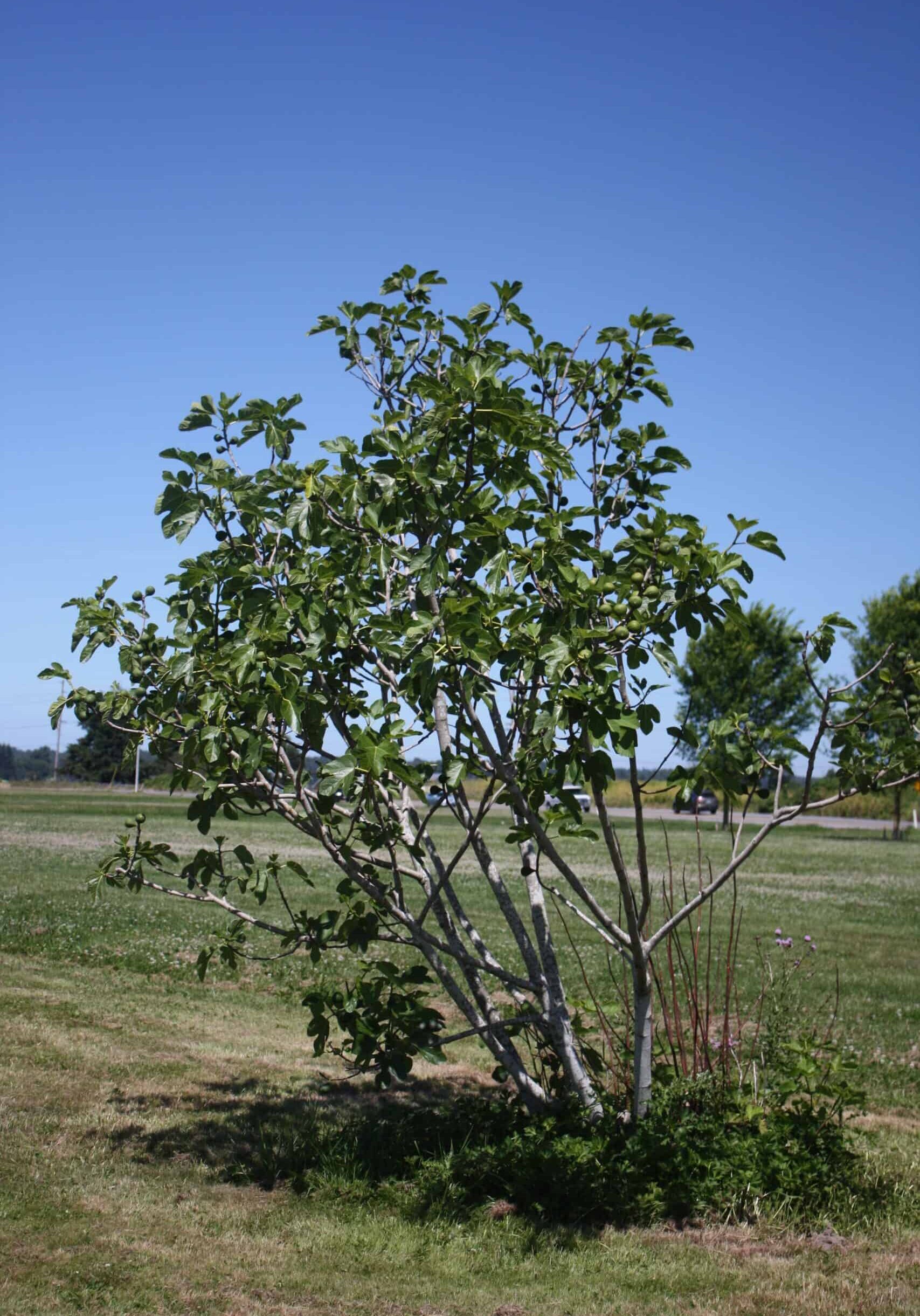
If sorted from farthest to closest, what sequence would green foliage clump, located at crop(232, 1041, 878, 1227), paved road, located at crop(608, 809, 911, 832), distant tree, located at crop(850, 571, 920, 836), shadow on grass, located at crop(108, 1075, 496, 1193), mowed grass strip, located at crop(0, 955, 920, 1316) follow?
paved road, located at crop(608, 809, 911, 832), distant tree, located at crop(850, 571, 920, 836), shadow on grass, located at crop(108, 1075, 496, 1193), green foliage clump, located at crop(232, 1041, 878, 1227), mowed grass strip, located at crop(0, 955, 920, 1316)

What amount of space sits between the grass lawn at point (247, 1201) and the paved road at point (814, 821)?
116ft

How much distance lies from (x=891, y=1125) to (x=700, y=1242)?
2315 mm

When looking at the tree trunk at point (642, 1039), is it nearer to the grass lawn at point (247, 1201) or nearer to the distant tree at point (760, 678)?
the grass lawn at point (247, 1201)

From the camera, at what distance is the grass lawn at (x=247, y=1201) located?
4.04m

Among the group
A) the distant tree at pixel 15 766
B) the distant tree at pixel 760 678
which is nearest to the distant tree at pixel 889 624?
the distant tree at pixel 760 678

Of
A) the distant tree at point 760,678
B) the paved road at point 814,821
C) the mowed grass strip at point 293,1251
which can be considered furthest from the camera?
the paved road at point 814,821

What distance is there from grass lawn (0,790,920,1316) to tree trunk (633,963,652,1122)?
0.54m

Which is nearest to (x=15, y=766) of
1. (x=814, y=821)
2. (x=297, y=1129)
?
(x=814, y=821)

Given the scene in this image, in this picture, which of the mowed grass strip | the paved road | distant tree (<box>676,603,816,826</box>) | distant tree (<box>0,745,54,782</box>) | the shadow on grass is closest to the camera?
the mowed grass strip

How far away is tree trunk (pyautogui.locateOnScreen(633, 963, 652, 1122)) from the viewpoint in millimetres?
4832

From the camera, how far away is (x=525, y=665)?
13.7 feet

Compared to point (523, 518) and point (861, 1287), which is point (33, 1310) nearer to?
point (861, 1287)

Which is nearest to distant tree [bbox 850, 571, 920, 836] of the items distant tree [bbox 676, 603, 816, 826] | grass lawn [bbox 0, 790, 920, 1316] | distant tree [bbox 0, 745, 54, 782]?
distant tree [bbox 676, 603, 816, 826]

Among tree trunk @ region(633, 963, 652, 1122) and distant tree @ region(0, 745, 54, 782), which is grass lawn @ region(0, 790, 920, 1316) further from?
distant tree @ region(0, 745, 54, 782)
